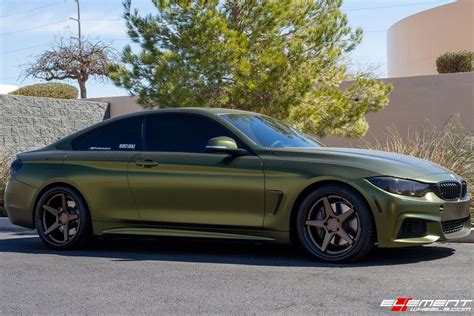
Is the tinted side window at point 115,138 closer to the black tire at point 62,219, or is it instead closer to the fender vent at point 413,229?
the black tire at point 62,219

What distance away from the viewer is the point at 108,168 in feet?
25.5

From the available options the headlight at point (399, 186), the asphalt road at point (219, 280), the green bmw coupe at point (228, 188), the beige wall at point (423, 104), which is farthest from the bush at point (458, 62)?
the headlight at point (399, 186)

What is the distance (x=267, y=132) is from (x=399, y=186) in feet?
5.25

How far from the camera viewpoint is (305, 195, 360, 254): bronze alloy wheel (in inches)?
264

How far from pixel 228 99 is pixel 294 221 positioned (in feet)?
21.7

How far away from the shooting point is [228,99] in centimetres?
1332

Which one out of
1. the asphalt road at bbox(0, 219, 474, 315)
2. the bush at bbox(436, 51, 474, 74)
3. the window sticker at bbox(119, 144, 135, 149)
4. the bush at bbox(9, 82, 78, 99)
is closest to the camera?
the asphalt road at bbox(0, 219, 474, 315)

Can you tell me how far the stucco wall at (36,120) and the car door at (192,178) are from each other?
32.8 ft

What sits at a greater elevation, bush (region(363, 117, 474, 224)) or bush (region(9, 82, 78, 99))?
bush (region(9, 82, 78, 99))

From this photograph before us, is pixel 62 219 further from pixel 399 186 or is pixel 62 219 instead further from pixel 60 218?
pixel 399 186

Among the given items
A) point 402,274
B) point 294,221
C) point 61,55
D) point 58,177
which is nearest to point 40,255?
point 58,177

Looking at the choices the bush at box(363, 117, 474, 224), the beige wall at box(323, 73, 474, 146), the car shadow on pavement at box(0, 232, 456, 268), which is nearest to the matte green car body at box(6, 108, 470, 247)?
the car shadow on pavement at box(0, 232, 456, 268)

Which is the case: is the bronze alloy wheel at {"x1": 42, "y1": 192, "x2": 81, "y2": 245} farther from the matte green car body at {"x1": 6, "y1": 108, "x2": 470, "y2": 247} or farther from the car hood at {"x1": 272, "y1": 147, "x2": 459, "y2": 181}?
the car hood at {"x1": 272, "y1": 147, "x2": 459, "y2": 181}

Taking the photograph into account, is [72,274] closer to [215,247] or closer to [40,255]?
[40,255]
